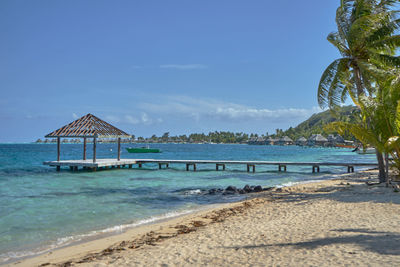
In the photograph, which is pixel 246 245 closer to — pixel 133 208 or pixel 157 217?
pixel 157 217

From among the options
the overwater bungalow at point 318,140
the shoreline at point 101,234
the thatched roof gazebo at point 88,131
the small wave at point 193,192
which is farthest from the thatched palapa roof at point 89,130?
the overwater bungalow at point 318,140

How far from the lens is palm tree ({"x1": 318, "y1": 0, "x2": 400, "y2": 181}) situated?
11.9 meters

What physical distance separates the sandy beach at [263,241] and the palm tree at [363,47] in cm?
552

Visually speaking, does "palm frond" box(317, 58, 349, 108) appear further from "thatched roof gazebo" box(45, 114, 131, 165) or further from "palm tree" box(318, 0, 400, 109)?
"thatched roof gazebo" box(45, 114, 131, 165)

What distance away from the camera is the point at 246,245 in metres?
5.47

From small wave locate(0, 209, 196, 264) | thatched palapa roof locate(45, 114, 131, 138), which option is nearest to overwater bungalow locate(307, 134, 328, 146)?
thatched palapa roof locate(45, 114, 131, 138)

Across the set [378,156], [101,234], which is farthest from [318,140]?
[101,234]

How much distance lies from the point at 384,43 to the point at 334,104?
118 inches

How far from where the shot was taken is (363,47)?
41.7 ft

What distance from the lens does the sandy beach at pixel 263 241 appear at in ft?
14.8

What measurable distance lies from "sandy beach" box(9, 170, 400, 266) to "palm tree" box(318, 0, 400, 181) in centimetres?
552

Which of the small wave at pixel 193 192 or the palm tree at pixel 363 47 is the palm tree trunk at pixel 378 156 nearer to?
the palm tree at pixel 363 47

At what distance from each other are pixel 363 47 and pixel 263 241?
10.5 m

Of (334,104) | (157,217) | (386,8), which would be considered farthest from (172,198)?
(386,8)
